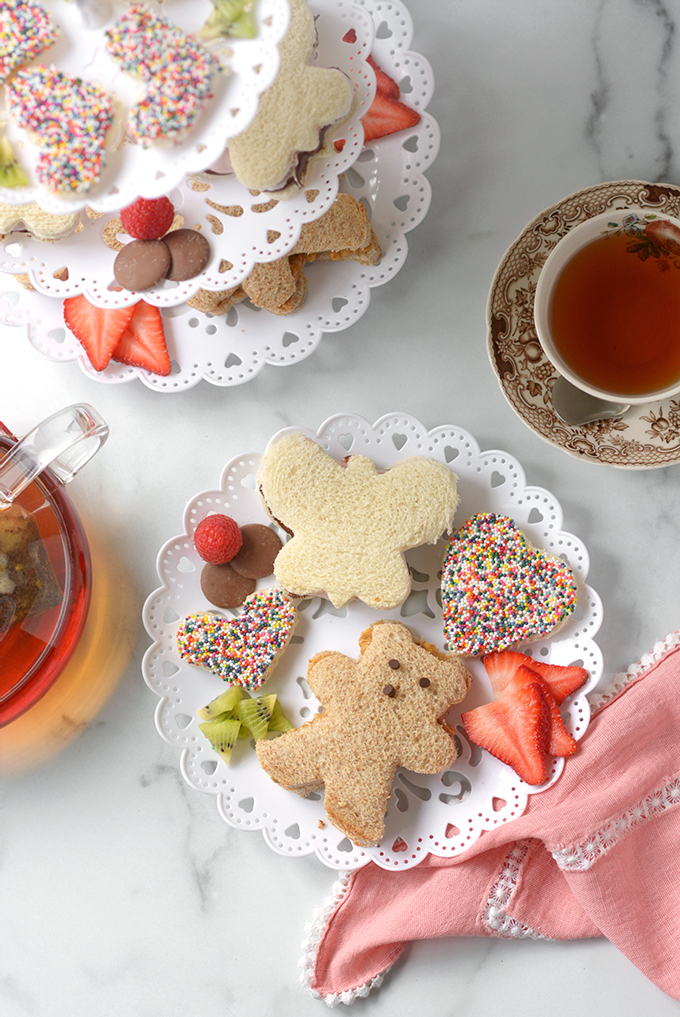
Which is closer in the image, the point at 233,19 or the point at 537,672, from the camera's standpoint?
the point at 233,19

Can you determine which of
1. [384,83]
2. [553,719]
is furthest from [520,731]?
[384,83]

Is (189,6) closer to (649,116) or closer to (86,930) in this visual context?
(649,116)

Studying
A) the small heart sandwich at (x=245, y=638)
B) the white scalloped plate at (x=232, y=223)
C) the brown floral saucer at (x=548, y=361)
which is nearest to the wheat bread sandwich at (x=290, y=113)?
the white scalloped plate at (x=232, y=223)

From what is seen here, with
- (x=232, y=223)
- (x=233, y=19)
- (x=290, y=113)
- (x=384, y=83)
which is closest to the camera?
(x=233, y=19)

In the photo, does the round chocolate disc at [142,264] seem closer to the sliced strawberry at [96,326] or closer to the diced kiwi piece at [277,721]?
the sliced strawberry at [96,326]

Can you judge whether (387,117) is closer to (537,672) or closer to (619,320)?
(619,320)

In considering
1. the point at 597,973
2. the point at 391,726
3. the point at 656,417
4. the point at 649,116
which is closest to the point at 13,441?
the point at 391,726
